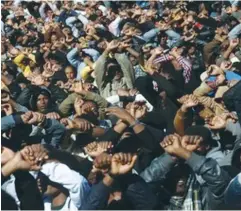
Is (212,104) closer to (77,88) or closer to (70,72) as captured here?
(77,88)

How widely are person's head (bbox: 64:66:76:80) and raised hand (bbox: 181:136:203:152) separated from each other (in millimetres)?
4547

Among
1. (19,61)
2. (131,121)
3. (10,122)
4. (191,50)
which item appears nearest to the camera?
(131,121)

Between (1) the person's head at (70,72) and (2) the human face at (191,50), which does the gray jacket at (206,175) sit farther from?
(2) the human face at (191,50)

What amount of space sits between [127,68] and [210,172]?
4014 millimetres

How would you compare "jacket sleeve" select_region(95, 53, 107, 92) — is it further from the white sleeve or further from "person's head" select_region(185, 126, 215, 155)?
the white sleeve

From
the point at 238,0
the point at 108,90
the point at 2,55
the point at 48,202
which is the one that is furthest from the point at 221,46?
the point at 48,202

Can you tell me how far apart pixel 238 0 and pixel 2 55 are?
512cm

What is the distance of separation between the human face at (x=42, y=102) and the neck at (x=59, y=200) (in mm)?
2596

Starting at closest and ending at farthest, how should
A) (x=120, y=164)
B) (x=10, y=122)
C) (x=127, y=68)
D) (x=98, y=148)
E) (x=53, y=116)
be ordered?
(x=120, y=164) < (x=98, y=148) < (x=10, y=122) < (x=53, y=116) < (x=127, y=68)

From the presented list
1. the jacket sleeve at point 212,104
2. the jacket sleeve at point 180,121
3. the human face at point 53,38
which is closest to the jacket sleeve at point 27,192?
the jacket sleeve at point 180,121

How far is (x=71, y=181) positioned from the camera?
5414mm

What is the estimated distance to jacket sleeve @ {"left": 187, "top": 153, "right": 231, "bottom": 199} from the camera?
5.34 m

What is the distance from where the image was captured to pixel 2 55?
36.9ft

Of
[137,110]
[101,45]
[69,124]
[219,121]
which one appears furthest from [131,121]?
[101,45]
